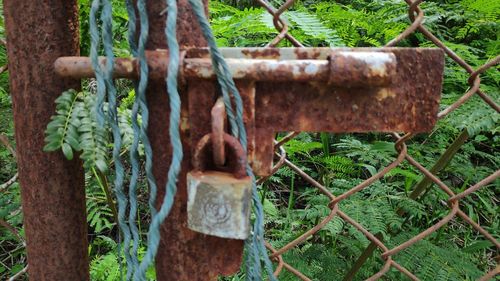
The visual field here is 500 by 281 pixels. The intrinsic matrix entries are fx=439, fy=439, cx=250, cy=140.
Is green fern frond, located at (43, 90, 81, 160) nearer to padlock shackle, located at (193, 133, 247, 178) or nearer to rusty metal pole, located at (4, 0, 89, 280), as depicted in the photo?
rusty metal pole, located at (4, 0, 89, 280)

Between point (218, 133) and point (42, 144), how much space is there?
1.16 feet

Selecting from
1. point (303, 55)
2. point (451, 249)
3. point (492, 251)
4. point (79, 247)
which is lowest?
point (492, 251)

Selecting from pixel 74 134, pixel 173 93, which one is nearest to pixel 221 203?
pixel 173 93

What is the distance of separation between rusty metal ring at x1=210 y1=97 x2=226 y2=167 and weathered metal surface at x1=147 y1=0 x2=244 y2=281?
66 millimetres

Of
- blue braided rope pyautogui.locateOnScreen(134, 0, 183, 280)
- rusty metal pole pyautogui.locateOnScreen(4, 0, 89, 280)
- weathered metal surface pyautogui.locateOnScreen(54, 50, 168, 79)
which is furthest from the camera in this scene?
rusty metal pole pyautogui.locateOnScreen(4, 0, 89, 280)

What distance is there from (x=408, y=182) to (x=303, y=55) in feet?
3.51

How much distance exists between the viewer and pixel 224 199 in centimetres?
45

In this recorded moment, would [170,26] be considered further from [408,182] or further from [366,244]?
[408,182]

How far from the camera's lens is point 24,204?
2.28ft

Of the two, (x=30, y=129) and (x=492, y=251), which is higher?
(x=30, y=129)

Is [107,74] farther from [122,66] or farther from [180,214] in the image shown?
[180,214]

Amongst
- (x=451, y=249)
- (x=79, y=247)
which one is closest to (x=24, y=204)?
(x=79, y=247)

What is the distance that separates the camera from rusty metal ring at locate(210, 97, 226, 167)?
0.44 metres

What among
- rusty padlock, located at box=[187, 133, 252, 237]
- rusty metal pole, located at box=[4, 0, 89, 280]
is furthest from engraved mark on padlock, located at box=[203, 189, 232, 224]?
rusty metal pole, located at box=[4, 0, 89, 280]
